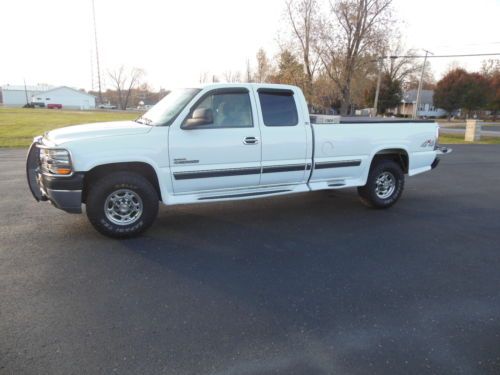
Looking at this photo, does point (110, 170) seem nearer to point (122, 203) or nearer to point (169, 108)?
point (122, 203)

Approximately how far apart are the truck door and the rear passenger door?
0.14 metres

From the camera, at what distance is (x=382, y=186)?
6.96 meters

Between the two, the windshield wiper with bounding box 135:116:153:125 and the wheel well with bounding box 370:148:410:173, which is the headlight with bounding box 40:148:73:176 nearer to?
the windshield wiper with bounding box 135:116:153:125

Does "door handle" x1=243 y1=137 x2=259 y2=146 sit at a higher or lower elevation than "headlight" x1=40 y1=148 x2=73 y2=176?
higher

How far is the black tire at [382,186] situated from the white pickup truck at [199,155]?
25cm

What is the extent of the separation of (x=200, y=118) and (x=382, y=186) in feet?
12.2

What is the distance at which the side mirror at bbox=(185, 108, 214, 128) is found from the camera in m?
5.02

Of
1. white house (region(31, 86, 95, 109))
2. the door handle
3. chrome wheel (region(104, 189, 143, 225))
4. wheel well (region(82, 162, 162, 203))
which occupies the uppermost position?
white house (region(31, 86, 95, 109))

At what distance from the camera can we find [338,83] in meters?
23.1

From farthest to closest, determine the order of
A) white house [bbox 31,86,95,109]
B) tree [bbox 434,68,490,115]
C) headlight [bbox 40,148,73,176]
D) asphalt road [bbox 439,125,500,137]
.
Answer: white house [bbox 31,86,95,109], tree [bbox 434,68,490,115], asphalt road [bbox 439,125,500,137], headlight [bbox 40,148,73,176]

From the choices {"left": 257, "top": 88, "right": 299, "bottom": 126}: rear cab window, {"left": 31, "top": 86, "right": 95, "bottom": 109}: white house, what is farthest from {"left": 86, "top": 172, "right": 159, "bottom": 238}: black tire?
{"left": 31, "top": 86, "right": 95, "bottom": 109}: white house

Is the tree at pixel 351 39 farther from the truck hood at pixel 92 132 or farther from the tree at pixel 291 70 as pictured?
the truck hood at pixel 92 132

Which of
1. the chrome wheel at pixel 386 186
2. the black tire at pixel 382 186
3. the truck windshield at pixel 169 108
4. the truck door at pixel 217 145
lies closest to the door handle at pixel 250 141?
the truck door at pixel 217 145

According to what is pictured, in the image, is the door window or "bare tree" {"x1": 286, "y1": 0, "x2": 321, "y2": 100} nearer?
the door window
